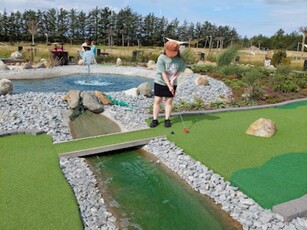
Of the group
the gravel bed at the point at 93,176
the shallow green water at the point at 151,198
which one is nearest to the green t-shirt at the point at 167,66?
the gravel bed at the point at 93,176

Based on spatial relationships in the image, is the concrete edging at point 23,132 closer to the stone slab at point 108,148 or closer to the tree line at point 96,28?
the stone slab at point 108,148

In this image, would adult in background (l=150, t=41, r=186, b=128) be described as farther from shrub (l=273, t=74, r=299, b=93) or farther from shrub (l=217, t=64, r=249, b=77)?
shrub (l=217, t=64, r=249, b=77)

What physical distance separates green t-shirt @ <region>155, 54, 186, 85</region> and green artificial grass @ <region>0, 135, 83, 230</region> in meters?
2.13

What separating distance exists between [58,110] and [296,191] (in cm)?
453

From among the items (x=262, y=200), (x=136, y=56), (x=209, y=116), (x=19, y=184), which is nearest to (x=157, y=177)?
(x=262, y=200)

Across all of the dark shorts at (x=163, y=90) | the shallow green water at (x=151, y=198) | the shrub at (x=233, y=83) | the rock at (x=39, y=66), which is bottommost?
the shallow green water at (x=151, y=198)

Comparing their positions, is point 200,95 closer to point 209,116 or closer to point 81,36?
point 209,116

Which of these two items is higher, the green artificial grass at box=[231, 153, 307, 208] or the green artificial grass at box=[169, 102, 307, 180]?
the green artificial grass at box=[169, 102, 307, 180]

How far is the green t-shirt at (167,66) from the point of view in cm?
507

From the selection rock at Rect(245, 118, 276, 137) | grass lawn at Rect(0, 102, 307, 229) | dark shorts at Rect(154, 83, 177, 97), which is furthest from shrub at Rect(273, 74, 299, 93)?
dark shorts at Rect(154, 83, 177, 97)

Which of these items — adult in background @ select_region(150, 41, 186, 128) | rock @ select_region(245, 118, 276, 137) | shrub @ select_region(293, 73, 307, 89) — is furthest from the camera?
shrub @ select_region(293, 73, 307, 89)

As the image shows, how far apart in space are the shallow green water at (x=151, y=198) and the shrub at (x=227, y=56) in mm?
9472

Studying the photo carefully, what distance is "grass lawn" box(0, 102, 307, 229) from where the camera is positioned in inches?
114

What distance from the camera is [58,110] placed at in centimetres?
608
